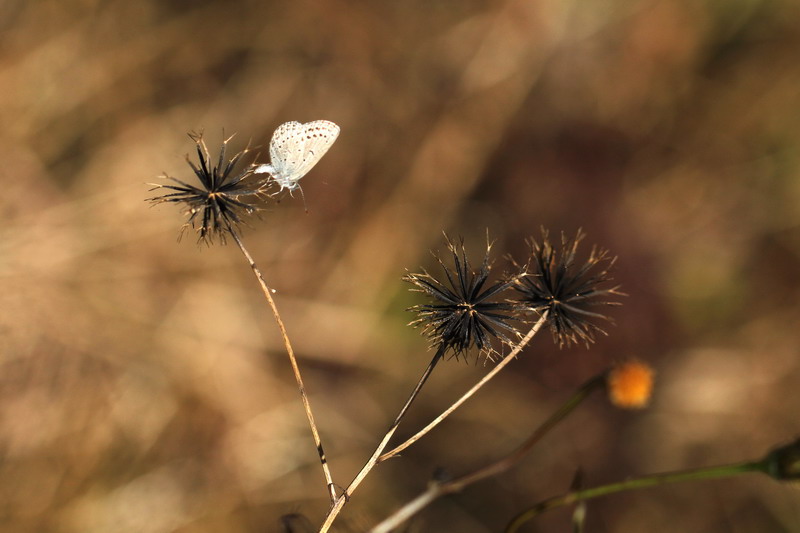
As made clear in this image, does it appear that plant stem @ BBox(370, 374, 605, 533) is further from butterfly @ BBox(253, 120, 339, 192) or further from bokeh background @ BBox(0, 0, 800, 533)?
bokeh background @ BBox(0, 0, 800, 533)

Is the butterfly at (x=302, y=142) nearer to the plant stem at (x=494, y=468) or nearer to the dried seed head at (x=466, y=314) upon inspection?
the dried seed head at (x=466, y=314)

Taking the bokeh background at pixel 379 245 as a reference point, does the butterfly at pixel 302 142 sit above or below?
below

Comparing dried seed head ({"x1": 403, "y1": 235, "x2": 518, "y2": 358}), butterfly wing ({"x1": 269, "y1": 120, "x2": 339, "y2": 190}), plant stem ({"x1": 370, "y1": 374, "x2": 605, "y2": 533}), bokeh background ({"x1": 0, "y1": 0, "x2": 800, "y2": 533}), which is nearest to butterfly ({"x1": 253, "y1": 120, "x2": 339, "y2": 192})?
butterfly wing ({"x1": 269, "y1": 120, "x2": 339, "y2": 190})

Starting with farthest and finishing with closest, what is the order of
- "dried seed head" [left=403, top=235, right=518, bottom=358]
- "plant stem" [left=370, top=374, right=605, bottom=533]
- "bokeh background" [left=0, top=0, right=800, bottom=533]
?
"bokeh background" [left=0, top=0, right=800, bottom=533] → "plant stem" [left=370, top=374, right=605, bottom=533] → "dried seed head" [left=403, top=235, right=518, bottom=358]

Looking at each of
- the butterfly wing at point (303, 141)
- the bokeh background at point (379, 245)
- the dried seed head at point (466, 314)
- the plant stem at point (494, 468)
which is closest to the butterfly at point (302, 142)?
the butterfly wing at point (303, 141)

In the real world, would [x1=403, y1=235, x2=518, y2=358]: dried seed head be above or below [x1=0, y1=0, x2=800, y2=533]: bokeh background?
below

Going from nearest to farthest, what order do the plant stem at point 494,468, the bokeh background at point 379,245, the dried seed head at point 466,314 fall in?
the dried seed head at point 466,314 → the plant stem at point 494,468 → the bokeh background at point 379,245

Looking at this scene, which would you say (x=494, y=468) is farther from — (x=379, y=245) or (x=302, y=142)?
(x=379, y=245)

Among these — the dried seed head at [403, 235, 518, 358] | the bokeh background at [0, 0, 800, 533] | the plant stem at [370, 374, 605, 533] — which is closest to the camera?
the dried seed head at [403, 235, 518, 358]

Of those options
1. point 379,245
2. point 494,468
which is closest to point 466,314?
point 494,468
